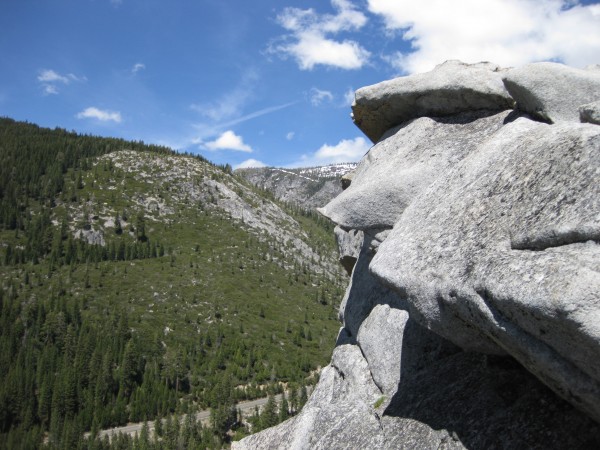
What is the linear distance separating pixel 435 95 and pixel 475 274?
10621mm

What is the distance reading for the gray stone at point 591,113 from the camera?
35.8 ft

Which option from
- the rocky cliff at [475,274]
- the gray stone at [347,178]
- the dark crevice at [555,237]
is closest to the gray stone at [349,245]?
the gray stone at [347,178]

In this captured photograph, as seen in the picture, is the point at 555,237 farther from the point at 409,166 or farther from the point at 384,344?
the point at 384,344

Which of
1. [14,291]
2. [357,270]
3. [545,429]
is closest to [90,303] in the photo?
[14,291]

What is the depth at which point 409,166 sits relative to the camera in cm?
1758

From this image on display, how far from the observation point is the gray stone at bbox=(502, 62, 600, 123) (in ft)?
41.7

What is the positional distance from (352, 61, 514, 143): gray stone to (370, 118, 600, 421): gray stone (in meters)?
3.86

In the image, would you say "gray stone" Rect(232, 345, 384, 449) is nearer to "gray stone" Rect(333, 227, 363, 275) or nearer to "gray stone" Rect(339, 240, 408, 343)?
"gray stone" Rect(339, 240, 408, 343)

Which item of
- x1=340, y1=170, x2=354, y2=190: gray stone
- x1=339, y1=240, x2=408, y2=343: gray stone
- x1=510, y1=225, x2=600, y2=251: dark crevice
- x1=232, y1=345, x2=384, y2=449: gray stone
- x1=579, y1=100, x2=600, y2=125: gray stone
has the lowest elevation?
x1=232, y1=345, x2=384, y2=449: gray stone

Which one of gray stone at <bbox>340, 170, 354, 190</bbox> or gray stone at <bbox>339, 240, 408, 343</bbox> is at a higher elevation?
gray stone at <bbox>340, 170, 354, 190</bbox>

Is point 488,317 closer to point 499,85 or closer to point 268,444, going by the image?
point 499,85

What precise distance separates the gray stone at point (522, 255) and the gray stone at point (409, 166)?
2.52 meters

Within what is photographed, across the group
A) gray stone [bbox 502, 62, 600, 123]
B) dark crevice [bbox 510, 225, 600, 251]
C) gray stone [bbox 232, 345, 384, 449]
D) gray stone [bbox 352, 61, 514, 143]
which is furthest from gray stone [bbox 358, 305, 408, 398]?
gray stone [bbox 352, 61, 514, 143]

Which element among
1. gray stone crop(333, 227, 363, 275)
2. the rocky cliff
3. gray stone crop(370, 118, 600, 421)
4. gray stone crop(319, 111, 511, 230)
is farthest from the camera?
gray stone crop(333, 227, 363, 275)
